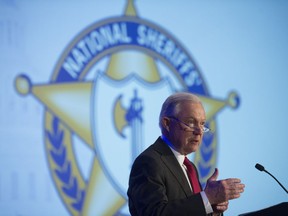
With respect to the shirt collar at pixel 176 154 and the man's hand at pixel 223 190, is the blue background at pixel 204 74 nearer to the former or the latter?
the shirt collar at pixel 176 154

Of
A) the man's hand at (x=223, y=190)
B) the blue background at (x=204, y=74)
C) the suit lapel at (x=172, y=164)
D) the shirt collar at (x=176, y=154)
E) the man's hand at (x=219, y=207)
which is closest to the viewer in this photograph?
the man's hand at (x=223, y=190)

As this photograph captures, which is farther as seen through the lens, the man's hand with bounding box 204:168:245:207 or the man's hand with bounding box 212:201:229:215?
the man's hand with bounding box 212:201:229:215

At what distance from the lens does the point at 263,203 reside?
4922 millimetres

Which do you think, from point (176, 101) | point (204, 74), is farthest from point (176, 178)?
point (204, 74)

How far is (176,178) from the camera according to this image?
2615 mm

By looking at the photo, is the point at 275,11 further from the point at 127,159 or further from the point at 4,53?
the point at 4,53

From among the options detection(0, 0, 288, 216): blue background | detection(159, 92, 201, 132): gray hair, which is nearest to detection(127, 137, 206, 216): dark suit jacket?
detection(159, 92, 201, 132): gray hair

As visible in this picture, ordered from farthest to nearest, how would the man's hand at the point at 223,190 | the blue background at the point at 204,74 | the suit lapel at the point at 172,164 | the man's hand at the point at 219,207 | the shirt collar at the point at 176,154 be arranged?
the blue background at the point at 204,74 → the shirt collar at the point at 176,154 → the suit lapel at the point at 172,164 → the man's hand at the point at 219,207 → the man's hand at the point at 223,190

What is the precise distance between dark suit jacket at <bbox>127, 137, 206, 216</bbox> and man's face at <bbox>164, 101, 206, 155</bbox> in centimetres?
9

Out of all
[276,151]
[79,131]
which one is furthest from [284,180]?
[79,131]

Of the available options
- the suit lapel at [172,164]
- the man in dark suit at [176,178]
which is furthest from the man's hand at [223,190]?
the suit lapel at [172,164]

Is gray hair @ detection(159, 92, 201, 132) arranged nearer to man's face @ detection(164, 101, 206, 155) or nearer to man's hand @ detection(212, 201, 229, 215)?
man's face @ detection(164, 101, 206, 155)

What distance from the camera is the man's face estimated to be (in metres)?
2.66

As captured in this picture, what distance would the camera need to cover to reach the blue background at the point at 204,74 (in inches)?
165
